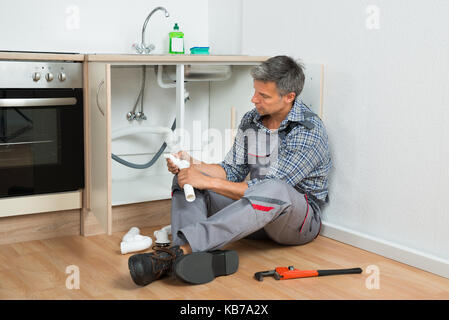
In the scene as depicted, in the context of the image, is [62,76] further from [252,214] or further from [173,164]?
[252,214]

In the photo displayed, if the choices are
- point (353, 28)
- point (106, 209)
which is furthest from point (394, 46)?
point (106, 209)

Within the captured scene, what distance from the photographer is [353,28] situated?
8.18 feet

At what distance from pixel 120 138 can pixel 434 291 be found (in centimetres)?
193

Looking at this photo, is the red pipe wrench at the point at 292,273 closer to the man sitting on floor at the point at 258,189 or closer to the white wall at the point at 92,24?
the man sitting on floor at the point at 258,189

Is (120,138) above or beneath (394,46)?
beneath

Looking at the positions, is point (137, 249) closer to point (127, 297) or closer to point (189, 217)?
point (189, 217)

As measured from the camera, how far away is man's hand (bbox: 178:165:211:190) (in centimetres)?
232

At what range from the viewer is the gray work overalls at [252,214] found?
214cm

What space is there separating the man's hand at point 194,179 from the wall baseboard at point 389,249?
716 millimetres

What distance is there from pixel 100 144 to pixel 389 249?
132 centimetres

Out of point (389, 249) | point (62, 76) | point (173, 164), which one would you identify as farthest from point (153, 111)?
point (389, 249)

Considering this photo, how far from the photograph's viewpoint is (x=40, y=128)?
2.54 m

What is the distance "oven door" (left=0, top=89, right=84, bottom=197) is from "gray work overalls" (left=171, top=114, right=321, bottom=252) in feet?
1.86

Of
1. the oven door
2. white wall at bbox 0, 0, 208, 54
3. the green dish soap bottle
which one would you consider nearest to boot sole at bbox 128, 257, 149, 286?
the oven door
